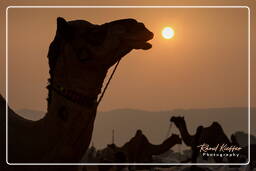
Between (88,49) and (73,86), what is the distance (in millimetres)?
189

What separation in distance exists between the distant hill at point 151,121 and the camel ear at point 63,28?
0.65 metres

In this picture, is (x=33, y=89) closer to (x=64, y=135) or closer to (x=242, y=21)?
(x=64, y=135)

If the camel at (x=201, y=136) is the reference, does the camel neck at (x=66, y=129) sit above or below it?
above

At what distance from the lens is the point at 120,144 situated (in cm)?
312

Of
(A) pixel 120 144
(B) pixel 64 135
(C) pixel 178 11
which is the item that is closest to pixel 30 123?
(B) pixel 64 135

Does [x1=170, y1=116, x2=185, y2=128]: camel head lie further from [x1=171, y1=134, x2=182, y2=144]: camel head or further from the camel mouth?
the camel mouth

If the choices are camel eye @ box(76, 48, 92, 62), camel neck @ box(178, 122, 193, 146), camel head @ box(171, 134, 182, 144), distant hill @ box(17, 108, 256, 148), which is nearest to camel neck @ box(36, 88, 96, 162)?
camel eye @ box(76, 48, 92, 62)

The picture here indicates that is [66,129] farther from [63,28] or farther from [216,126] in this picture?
[216,126]

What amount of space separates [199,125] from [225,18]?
71 cm

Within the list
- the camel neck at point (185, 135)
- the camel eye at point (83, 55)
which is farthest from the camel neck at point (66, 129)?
the camel neck at point (185, 135)

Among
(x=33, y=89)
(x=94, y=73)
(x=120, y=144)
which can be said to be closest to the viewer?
(x=94, y=73)

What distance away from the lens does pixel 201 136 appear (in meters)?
3.20

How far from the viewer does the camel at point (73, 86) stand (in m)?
2.27

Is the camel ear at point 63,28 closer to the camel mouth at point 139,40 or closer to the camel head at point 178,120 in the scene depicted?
the camel mouth at point 139,40
